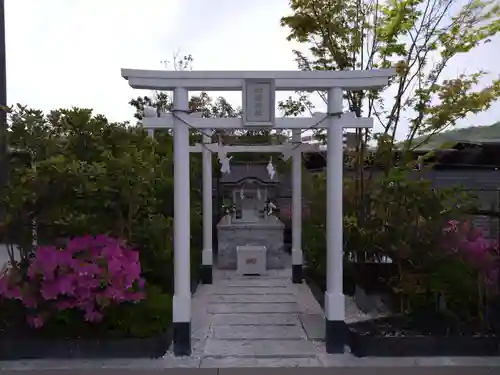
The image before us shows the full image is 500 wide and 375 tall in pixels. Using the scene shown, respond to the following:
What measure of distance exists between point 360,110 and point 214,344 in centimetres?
468

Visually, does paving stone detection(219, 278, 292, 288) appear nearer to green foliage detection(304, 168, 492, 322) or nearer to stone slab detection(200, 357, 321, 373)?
green foliage detection(304, 168, 492, 322)

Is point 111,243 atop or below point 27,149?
below

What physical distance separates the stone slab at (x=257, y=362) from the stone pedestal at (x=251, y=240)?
15.3ft

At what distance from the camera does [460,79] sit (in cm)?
820

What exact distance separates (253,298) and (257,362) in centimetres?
245

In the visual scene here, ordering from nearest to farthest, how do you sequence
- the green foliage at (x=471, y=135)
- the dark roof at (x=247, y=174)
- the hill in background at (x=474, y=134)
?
the dark roof at (x=247, y=174), the green foliage at (x=471, y=135), the hill in background at (x=474, y=134)

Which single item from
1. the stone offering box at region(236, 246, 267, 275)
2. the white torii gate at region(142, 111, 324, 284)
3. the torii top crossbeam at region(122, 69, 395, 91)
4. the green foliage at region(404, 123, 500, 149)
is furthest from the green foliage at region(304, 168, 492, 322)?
the green foliage at region(404, 123, 500, 149)

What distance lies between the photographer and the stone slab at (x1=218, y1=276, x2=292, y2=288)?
787 cm

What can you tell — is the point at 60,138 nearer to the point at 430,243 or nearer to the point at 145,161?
the point at 145,161

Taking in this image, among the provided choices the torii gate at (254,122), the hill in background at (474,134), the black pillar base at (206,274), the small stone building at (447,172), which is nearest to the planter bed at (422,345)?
the torii gate at (254,122)

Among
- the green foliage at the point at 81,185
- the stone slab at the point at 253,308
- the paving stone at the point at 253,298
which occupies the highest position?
the green foliage at the point at 81,185

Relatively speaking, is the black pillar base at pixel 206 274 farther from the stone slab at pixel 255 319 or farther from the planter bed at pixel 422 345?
the planter bed at pixel 422 345

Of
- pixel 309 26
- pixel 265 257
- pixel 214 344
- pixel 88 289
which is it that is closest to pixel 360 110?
pixel 309 26

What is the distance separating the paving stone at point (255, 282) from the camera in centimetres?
789
